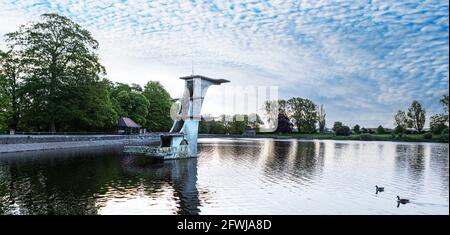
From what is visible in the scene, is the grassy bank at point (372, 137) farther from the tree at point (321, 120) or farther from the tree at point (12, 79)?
the tree at point (12, 79)

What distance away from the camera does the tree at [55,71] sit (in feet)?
156

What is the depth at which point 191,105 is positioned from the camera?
117 ft

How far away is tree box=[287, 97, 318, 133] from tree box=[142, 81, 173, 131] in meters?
60.2

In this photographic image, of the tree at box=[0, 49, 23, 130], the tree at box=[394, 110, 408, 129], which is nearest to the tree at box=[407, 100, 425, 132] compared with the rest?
the tree at box=[394, 110, 408, 129]

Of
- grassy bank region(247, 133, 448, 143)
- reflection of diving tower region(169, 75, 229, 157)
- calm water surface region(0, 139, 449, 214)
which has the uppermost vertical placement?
reflection of diving tower region(169, 75, 229, 157)

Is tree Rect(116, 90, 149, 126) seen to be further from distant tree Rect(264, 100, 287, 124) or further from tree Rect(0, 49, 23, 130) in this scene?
distant tree Rect(264, 100, 287, 124)

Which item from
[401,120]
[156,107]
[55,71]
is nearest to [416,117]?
[401,120]

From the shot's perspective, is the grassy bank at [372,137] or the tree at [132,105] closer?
the tree at [132,105]

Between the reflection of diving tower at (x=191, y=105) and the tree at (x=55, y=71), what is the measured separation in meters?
20.9

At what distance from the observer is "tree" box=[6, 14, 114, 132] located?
156ft

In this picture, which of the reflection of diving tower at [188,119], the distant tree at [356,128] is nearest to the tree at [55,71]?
the reflection of diving tower at [188,119]

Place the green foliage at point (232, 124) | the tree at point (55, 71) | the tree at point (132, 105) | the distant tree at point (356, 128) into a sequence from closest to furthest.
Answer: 1. the tree at point (55, 71)
2. the tree at point (132, 105)
3. the green foliage at point (232, 124)
4. the distant tree at point (356, 128)
